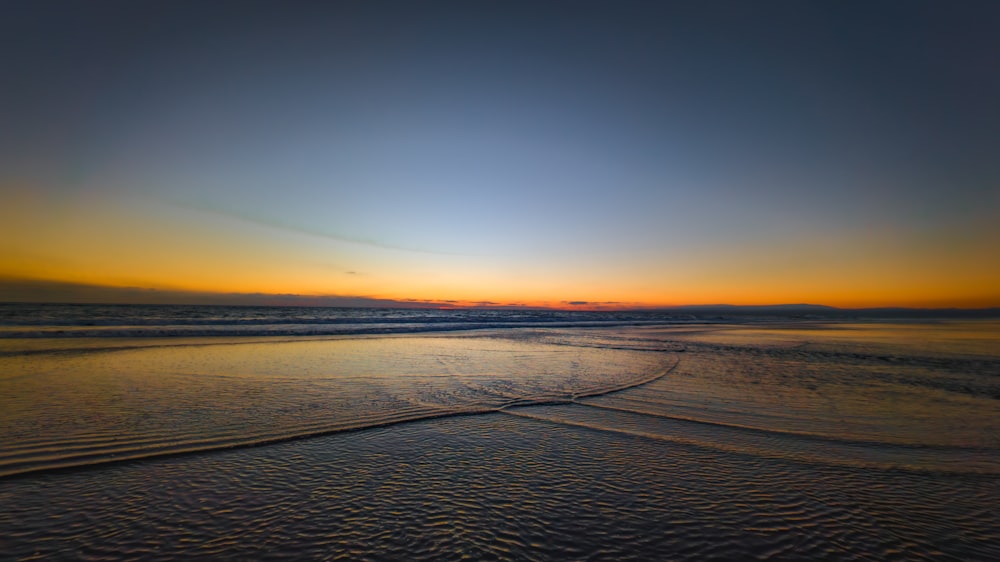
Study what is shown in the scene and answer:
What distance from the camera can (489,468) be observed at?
5.71m

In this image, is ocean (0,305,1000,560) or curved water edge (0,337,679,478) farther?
curved water edge (0,337,679,478)

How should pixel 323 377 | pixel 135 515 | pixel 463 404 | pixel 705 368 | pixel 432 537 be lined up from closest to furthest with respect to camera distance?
1. pixel 432 537
2. pixel 135 515
3. pixel 463 404
4. pixel 323 377
5. pixel 705 368

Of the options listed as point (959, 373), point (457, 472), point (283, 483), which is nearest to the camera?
point (283, 483)

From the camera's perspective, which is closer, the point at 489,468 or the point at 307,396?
the point at 489,468

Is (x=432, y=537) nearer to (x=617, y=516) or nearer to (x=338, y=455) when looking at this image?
(x=617, y=516)

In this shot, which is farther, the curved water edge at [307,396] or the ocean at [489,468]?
the curved water edge at [307,396]

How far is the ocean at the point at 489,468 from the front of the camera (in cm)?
388

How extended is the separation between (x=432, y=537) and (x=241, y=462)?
343 cm

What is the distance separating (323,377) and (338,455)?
6.63 meters

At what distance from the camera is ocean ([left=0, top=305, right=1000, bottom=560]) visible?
3.88 metres

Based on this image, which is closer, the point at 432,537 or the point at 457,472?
the point at 432,537

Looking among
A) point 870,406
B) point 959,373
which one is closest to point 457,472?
point 870,406

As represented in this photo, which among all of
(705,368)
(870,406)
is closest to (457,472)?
(870,406)

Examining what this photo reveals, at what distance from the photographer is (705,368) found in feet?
49.7
